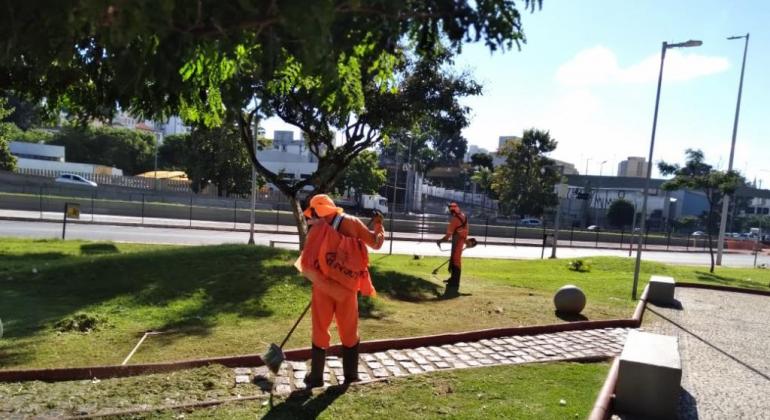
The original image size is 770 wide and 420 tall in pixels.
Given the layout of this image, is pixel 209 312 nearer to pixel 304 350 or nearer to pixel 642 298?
pixel 304 350

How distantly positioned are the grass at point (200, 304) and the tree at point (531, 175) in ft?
128

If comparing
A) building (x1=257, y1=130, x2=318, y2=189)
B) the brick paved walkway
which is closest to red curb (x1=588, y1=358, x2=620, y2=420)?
the brick paved walkway

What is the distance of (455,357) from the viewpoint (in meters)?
6.25

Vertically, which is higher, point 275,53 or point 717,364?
point 275,53

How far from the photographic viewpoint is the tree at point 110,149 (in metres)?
63.4

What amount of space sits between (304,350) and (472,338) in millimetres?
2286

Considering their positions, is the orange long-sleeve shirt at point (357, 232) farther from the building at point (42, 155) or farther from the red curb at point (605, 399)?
the building at point (42, 155)

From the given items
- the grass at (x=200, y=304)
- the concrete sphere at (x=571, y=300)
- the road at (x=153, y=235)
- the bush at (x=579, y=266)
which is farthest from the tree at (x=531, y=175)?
the concrete sphere at (x=571, y=300)

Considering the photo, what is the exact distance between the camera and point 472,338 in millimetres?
7047

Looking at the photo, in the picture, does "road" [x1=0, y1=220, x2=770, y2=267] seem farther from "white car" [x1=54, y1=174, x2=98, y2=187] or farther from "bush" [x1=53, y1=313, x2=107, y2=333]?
"white car" [x1=54, y1=174, x2=98, y2=187]

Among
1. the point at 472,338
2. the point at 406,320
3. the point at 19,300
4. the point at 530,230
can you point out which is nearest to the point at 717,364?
the point at 472,338

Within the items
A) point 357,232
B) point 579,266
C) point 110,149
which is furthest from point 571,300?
point 110,149

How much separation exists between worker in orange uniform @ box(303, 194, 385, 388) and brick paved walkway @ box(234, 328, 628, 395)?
33 cm

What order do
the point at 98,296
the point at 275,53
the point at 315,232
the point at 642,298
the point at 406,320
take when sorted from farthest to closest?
the point at 642,298 < the point at 98,296 < the point at 406,320 < the point at 315,232 < the point at 275,53
